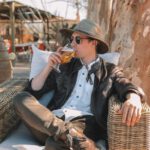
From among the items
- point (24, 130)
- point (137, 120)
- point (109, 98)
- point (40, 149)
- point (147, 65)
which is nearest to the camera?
point (137, 120)

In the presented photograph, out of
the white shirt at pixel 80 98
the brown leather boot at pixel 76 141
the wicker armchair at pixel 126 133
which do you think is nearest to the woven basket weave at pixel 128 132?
the wicker armchair at pixel 126 133

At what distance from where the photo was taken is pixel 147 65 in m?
4.40

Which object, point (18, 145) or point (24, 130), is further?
point (24, 130)

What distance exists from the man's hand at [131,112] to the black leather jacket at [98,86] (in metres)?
0.23

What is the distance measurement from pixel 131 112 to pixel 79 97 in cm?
76

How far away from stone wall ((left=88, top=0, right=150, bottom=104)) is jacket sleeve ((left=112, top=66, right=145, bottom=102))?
104cm

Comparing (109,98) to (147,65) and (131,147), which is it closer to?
(131,147)

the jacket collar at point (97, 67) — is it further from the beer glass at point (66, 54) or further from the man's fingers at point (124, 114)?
the man's fingers at point (124, 114)

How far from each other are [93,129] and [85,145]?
1.37 feet

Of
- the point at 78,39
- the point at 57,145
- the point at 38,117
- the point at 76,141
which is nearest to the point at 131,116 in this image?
the point at 76,141

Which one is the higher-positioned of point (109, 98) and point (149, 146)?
point (109, 98)

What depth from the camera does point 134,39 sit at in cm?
444

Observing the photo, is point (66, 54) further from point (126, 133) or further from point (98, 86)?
point (126, 133)

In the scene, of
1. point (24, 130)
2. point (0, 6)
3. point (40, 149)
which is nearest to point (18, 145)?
point (40, 149)
